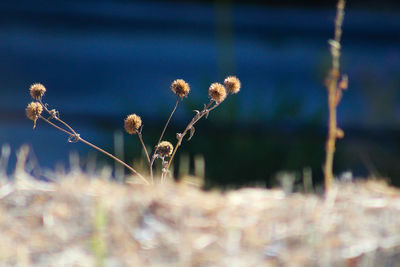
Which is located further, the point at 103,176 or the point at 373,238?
the point at 103,176

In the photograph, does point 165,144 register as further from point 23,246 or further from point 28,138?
point 28,138

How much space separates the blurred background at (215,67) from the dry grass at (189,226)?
184cm

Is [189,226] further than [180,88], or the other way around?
[189,226]

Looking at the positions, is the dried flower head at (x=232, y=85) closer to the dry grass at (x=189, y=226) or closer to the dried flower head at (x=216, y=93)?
the dried flower head at (x=216, y=93)

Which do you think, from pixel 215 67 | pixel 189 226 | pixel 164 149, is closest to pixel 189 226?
pixel 189 226

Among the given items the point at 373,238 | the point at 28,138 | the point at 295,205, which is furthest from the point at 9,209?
the point at 28,138

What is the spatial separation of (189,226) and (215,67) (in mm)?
3487

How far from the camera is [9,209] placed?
1.12 metres

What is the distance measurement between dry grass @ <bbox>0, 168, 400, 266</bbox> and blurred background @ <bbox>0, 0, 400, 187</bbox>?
6.04ft

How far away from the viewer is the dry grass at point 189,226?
3.17ft

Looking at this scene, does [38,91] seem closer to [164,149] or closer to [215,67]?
[164,149]

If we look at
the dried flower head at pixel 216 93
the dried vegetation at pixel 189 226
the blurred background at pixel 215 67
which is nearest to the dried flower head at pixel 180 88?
the dried flower head at pixel 216 93

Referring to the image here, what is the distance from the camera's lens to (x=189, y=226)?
1.04 meters

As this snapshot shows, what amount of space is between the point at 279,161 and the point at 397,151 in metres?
0.81
